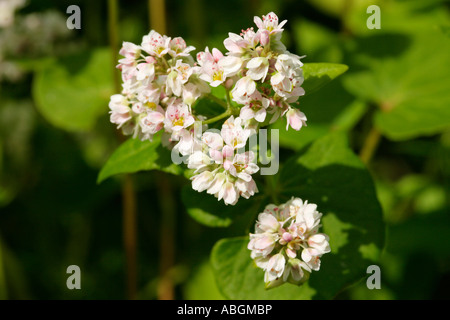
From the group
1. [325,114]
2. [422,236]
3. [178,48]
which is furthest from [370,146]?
[178,48]

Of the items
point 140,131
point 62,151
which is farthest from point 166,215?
point 140,131

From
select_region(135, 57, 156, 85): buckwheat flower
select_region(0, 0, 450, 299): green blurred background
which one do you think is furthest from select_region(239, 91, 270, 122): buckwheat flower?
select_region(0, 0, 450, 299): green blurred background

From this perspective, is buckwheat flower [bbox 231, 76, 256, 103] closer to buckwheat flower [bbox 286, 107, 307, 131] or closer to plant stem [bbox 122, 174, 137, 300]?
buckwheat flower [bbox 286, 107, 307, 131]

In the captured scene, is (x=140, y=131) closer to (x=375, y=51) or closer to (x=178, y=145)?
(x=178, y=145)

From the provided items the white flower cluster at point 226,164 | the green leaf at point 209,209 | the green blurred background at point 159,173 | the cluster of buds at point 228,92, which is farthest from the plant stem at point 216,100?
the green blurred background at point 159,173

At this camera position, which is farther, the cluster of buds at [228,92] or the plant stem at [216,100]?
the plant stem at [216,100]

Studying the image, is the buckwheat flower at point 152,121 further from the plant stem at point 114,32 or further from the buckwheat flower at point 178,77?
the plant stem at point 114,32
